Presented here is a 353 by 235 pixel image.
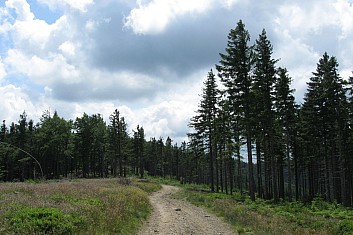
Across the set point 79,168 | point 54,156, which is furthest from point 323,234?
point 79,168

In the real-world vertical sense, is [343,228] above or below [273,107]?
below

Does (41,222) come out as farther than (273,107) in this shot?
No

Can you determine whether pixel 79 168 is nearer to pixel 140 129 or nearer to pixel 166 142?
pixel 140 129

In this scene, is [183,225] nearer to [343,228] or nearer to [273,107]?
[343,228]

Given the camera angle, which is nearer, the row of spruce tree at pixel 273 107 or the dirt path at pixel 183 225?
the dirt path at pixel 183 225

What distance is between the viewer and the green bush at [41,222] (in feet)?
28.6

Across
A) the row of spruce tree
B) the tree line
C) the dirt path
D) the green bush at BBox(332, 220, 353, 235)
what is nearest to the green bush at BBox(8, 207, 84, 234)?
the dirt path

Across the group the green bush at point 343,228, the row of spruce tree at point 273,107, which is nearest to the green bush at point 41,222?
the green bush at point 343,228

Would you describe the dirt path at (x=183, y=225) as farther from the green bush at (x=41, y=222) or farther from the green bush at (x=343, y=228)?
the green bush at (x=343, y=228)

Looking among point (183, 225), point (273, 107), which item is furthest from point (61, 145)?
point (183, 225)

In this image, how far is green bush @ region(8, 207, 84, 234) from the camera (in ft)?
28.6

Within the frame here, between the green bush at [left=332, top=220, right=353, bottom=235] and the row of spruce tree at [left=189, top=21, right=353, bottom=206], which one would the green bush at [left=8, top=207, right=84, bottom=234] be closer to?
the green bush at [left=332, top=220, right=353, bottom=235]

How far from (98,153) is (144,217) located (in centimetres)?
7718

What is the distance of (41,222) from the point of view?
30.3 ft
